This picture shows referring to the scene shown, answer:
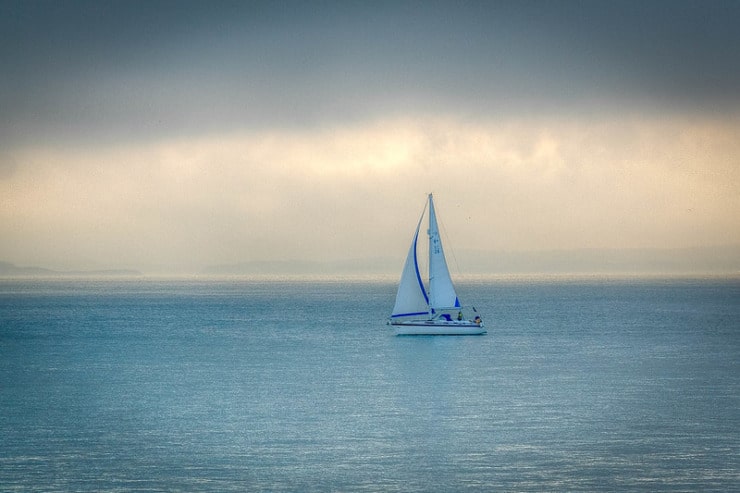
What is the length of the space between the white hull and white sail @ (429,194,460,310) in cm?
186

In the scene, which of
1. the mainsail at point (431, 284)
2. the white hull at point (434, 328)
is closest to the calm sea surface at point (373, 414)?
the white hull at point (434, 328)

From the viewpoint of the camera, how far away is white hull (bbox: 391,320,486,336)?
98.1m

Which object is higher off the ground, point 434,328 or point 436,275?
point 436,275

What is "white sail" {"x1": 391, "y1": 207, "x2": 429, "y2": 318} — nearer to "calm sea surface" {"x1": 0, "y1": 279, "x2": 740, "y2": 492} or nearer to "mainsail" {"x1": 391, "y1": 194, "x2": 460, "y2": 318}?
"mainsail" {"x1": 391, "y1": 194, "x2": 460, "y2": 318}

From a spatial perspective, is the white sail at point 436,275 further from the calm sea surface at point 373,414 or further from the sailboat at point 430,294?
the calm sea surface at point 373,414

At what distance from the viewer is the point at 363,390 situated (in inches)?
2472

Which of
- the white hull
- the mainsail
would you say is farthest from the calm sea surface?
the mainsail

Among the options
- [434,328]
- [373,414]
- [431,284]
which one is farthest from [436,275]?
[373,414]

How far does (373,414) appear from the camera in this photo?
175 ft

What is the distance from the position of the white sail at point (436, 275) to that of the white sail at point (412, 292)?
3.30 ft

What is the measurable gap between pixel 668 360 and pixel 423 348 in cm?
2214

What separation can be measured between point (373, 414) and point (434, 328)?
149 ft

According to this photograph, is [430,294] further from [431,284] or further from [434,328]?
[434,328]

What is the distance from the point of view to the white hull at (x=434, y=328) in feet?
322
